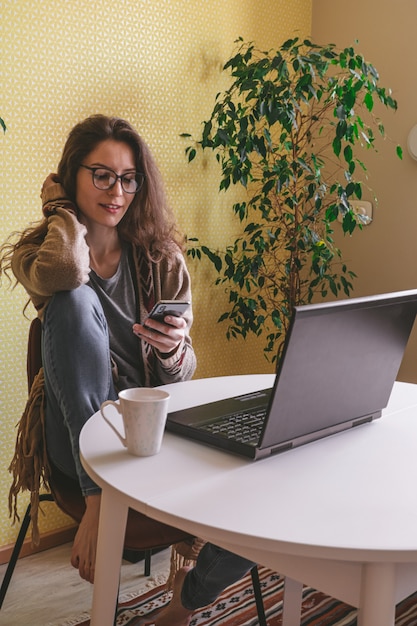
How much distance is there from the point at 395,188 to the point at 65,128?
1.20 m

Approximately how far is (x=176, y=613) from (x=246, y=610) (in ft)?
0.93

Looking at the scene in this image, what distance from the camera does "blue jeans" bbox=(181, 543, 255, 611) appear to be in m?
1.35

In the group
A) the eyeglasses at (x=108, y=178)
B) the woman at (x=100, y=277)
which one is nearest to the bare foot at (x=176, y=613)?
the woman at (x=100, y=277)

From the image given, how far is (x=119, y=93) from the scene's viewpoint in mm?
2162

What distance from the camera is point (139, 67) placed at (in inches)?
87.3

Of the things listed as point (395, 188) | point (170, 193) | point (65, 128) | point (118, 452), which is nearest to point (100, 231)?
point (65, 128)

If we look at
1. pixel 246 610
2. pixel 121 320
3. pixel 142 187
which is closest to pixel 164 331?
pixel 121 320

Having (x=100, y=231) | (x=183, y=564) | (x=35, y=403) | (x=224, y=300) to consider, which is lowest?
(x=183, y=564)

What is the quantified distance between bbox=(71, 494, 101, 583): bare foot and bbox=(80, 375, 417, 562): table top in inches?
6.5

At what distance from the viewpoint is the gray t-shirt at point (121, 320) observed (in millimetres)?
1674

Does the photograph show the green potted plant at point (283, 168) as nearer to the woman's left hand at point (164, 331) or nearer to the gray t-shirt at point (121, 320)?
the gray t-shirt at point (121, 320)

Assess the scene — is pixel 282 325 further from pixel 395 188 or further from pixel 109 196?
pixel 109 196

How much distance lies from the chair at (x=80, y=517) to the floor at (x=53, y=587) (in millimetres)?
129

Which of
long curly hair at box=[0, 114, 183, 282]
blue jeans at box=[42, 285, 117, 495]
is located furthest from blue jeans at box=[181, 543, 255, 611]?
long curly hair at box=[0, 114, 183, 282]
